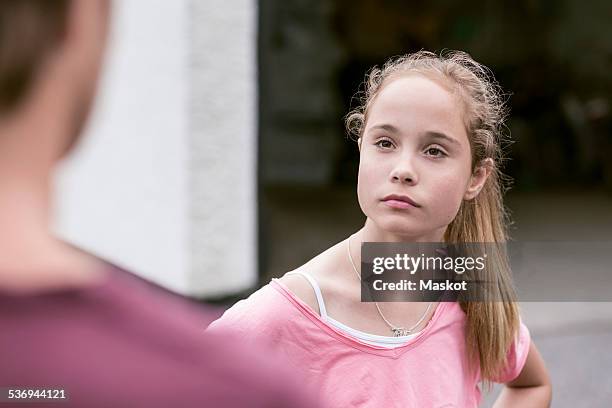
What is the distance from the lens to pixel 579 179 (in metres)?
6.39

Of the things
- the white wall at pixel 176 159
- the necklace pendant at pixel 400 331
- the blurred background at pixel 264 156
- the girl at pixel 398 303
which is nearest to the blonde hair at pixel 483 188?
the girl at pixel 398 303

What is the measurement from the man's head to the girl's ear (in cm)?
82

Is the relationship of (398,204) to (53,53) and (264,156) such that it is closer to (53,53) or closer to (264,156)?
(53,53)

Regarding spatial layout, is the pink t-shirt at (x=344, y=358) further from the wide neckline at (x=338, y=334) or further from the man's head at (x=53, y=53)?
the man's head at (x=53, y=53)

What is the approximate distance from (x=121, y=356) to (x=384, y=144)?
74cm

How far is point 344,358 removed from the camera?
3.62 ft

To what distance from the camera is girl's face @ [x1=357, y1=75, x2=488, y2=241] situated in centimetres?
111

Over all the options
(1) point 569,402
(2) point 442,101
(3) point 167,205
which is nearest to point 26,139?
(2) point 442,101

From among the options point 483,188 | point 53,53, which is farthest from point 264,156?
point 53,53

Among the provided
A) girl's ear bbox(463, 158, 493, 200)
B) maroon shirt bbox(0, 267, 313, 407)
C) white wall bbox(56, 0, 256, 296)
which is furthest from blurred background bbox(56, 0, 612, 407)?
girl's ear bbox(463, 158, 493, 200)

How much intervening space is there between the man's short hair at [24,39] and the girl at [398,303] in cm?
63

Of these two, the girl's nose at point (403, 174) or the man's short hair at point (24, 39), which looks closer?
the man's short hair at point (24, 39)

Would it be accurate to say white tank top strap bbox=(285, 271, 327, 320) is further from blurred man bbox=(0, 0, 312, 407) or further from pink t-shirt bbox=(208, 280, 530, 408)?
blurred man bbox=(0, 0, 312, 407)

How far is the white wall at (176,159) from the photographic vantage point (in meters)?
2.79
